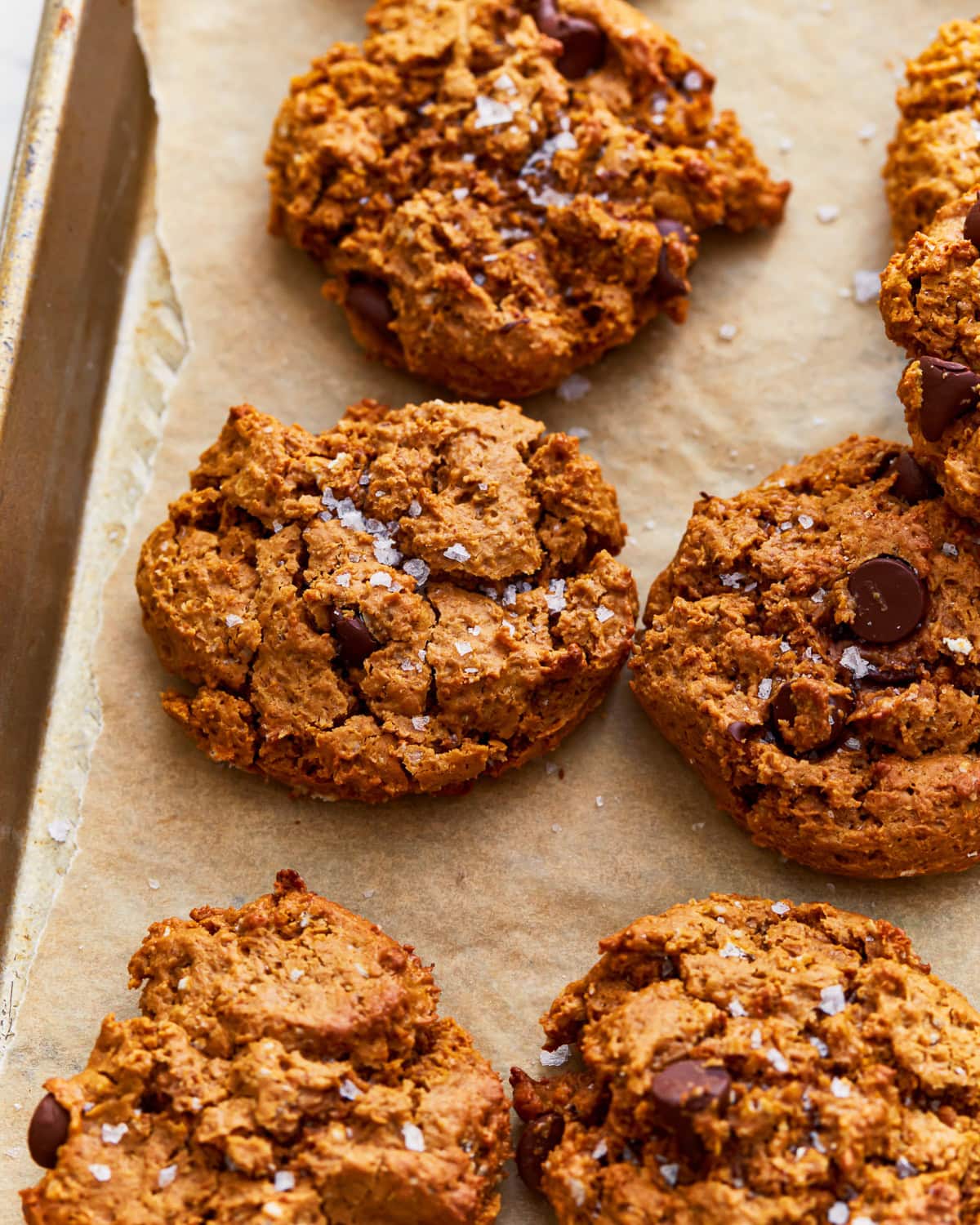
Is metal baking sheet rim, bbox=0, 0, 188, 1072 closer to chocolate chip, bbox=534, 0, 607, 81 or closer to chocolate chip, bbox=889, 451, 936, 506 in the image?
chocolate chip, bbox=534, 0, 607, 81

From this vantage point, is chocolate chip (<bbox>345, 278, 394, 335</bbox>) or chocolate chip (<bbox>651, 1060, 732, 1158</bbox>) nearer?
chocolate chip (<bbox>651, 1060, 732, 1158</bbox>)

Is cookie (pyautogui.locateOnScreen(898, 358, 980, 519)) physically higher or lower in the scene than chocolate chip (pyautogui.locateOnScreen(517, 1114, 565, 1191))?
higher

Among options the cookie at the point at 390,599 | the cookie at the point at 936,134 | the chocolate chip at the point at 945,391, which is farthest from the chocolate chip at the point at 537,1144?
the cookie at the point at 936,134

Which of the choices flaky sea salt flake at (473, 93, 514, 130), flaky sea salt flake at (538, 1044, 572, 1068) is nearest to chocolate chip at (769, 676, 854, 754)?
flaky sea salt flake at (538, 1044, 572, 1068)

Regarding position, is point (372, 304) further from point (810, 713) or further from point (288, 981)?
point (288, 981)

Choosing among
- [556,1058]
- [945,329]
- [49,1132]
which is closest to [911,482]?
[945,329]

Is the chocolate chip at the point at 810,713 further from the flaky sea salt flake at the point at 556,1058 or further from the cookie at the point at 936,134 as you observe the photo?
the cookie at the point at 936,134

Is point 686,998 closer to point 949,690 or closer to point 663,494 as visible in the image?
point 949,690
